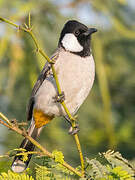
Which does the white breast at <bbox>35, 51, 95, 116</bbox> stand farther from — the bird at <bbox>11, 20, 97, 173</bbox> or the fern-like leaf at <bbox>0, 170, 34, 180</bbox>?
the fern-like leaf at <bbox>0, 170, 34, 180</bbox>

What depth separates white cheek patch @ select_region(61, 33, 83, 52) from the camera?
11.1 ft

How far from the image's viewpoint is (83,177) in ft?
5.79

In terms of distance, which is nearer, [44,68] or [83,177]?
[83,177]

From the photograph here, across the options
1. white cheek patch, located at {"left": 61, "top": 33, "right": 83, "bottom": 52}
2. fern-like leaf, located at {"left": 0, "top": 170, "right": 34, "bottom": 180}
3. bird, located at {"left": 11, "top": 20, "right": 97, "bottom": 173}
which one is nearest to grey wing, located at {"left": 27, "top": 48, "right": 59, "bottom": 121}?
bird, located at {"left": 11, "top": 20, "right": 97, "bottom": 173}

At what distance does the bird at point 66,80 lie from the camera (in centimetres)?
308

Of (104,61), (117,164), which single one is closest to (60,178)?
(117,164)

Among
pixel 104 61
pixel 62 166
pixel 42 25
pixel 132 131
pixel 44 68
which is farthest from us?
pixel 104 61

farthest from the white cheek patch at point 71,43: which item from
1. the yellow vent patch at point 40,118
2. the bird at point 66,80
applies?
the yellow vent patch at point 40,118

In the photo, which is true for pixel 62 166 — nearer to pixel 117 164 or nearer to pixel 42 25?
pixel 117 164

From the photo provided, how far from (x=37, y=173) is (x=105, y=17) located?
246 cm

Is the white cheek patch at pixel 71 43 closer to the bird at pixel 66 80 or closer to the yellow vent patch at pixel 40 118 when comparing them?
the bird at pixel 66 80

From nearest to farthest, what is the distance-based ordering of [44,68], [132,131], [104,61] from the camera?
[44,68] → [132,131] → [104,61]

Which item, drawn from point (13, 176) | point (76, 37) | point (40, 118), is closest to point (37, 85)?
point (40, 118)

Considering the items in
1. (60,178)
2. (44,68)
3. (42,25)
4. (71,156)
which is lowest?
(60,178)
